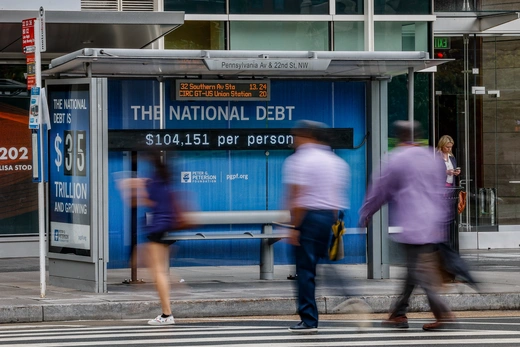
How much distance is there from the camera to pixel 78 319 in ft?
38.8

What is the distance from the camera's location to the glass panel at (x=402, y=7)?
18.1 metres

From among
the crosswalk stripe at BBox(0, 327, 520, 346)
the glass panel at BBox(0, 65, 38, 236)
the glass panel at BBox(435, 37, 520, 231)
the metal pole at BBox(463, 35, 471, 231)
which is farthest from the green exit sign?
the crosswalk stripe at BBox(0, 327, 520, 346)

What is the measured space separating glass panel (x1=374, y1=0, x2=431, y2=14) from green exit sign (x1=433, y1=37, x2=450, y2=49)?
1.61m

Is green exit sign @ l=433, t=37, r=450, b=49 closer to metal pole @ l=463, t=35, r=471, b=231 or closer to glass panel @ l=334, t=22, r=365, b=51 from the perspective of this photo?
metal pole @ l=463, t=35, r=471, b=231

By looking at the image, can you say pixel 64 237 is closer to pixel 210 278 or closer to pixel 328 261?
pixel 210 278

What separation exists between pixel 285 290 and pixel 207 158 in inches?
97.0

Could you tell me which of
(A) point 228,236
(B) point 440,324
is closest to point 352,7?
(A) point 228,236

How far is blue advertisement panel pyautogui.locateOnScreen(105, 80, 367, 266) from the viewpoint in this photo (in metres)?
14.6

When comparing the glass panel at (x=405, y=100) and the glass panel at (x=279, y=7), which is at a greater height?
the glass panel at (x=279, y=7)

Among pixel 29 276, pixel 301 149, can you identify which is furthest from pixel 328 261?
pixel 29 276

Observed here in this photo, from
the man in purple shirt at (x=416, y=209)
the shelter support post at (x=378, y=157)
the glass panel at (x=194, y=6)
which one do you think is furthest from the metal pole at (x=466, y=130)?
the man in purple shirt at (x=416, y=209)

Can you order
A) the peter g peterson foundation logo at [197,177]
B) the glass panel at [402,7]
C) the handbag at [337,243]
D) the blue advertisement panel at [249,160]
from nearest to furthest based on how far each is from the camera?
the handbag at [337,243] → the blue advertisement panel at [249,160] → the peter g peterson foundation logo at [197,177] → the glass panel at [402,7]

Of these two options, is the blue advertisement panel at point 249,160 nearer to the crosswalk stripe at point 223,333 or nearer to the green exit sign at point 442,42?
the crosswalk stripe at point 223,333

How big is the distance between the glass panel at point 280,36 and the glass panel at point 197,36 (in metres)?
0.23
